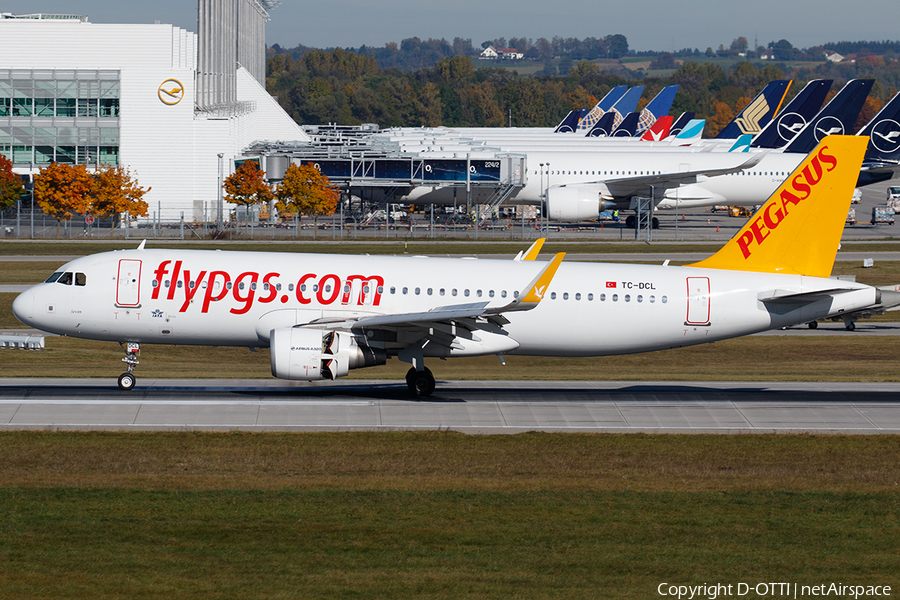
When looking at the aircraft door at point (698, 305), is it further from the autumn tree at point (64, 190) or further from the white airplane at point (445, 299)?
the autumn tree at point (64, 190)

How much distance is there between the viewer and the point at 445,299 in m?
Answer: 30.8

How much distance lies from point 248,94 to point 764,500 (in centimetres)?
12818

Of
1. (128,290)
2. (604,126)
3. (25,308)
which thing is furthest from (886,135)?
(25,308)

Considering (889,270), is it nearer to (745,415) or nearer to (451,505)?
(745,415)

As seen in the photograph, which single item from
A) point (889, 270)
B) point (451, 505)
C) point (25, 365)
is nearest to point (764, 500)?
point (451, 505)

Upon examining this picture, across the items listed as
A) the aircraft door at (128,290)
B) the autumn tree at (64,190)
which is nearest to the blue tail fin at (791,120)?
the autumn tree at (64,190)

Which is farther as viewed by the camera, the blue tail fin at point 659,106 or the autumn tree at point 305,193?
the blue tail fin at point 659,106

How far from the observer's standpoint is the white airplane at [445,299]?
29.8m

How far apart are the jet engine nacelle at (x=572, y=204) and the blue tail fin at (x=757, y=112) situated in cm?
4982

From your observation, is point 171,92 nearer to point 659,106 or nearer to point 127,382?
point 127,382

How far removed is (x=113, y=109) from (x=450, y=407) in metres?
88.2

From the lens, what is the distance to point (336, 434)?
2606 centimetres

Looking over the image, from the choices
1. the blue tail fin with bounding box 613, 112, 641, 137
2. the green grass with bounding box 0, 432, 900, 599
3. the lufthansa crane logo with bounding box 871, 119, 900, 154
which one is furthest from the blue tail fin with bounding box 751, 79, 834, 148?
the green grass with bounding box 0, 432, 900, 599

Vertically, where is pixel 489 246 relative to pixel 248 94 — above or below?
below
